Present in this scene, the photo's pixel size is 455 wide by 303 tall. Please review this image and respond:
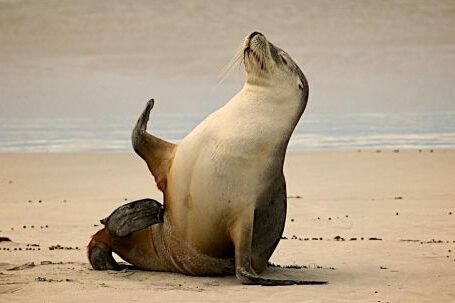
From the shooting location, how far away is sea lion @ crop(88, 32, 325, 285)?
745 cm

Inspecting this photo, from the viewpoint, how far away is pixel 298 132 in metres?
29.3

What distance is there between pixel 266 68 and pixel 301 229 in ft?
13.1

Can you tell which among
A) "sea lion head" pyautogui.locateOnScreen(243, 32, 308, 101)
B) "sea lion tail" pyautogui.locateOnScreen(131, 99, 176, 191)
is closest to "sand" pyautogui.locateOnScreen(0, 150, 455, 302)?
"sea lion tail" pyautogui.locateOnScreen(131, 99, 176, 191)

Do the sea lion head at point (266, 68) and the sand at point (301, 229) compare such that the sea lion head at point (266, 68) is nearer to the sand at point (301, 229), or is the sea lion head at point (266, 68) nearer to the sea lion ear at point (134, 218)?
the sea lion ear at point (134, 218)

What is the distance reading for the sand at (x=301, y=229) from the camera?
7.24m

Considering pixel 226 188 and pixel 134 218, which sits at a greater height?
pixel 226 188

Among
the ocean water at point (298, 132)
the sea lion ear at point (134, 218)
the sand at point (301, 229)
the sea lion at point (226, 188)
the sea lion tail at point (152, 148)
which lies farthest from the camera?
the ocean water at point (298, 132)

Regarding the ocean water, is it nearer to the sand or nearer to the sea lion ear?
the sand

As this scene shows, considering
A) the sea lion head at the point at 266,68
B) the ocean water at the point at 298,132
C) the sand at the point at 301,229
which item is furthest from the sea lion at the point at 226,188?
the ocean water at the point at 298,132

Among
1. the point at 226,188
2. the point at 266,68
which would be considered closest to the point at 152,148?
the point at 226,188

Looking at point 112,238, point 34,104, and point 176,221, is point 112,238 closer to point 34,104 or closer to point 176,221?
point 176,221

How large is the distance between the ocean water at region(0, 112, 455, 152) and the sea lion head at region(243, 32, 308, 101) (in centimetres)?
1591

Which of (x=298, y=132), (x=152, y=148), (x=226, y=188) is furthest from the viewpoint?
(x=298, y=132)

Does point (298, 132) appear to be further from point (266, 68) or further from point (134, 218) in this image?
point (134, 218)
